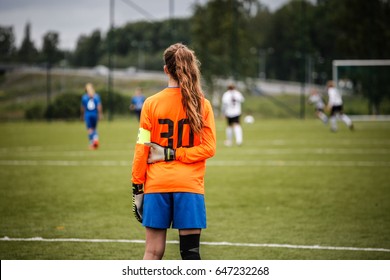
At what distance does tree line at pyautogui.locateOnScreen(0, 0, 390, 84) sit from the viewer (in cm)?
4525

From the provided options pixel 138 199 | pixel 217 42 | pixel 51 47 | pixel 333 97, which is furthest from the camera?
pixel 217 42

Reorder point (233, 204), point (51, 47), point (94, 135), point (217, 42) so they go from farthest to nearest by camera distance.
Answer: point (217, 42), point (51, 47), point (94, 135), point (233, 204)

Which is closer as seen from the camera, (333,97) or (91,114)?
(91,114)

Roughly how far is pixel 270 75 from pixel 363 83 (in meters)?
17.1

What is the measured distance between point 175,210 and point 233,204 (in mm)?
6422

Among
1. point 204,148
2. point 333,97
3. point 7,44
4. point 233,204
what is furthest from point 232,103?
point 7,44

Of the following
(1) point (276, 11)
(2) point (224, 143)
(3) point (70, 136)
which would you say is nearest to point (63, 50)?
(3) point (70, 136)

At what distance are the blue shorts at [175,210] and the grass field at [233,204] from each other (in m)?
2.57

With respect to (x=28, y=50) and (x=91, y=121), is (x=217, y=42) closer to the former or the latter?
(x=28, y=50)

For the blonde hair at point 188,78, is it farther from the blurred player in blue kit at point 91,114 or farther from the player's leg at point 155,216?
the blurred player in blue kit at point 91,114

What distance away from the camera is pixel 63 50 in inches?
1805

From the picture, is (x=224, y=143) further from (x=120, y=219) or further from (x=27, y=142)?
(x=120, y=219)

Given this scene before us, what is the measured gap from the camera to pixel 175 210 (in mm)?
4988

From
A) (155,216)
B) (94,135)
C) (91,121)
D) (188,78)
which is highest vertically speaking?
(188,78)
